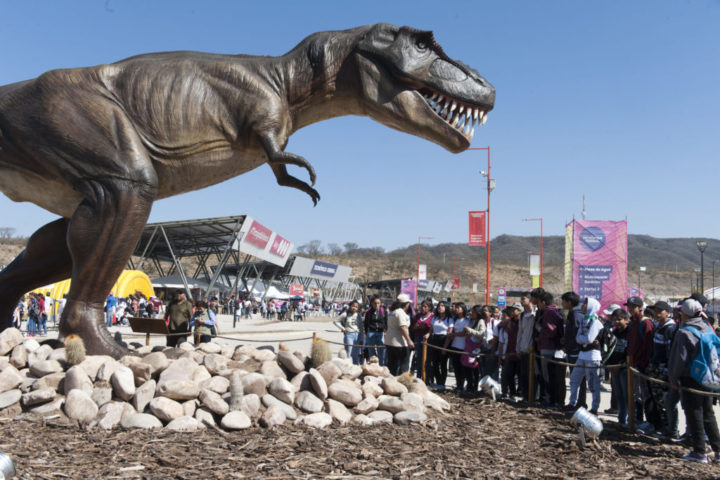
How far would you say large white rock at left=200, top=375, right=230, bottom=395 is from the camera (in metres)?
5.22

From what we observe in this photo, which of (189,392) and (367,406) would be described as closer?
(189,392)

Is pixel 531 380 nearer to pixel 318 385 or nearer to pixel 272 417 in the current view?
pixel 318 385

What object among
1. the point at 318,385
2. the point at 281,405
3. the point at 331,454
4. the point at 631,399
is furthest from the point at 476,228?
the point at 331,454

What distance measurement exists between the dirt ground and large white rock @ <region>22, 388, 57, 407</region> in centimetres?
20

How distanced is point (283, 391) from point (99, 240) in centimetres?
213

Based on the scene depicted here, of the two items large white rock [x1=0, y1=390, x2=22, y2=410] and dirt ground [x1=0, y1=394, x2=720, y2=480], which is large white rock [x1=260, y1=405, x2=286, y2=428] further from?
large white rock [x1=0, y1=390, x2=22, y2=410]

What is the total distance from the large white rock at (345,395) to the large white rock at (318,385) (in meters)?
0.08

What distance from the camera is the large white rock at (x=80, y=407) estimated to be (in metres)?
4.68

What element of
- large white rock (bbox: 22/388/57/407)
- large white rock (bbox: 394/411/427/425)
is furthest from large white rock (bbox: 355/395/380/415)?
large white rock (bbox: 22/388/57/407)

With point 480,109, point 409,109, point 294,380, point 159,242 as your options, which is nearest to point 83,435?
point 294,380

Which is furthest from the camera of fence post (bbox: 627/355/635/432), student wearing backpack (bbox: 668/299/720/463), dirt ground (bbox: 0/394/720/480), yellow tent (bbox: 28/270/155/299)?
yellow tent (bbox: 28/270/155/299)

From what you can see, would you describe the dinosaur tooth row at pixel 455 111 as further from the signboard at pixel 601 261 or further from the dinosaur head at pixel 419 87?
the signboard at pixel 601 261

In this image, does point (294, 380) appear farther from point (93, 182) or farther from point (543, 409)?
point (543, 409)

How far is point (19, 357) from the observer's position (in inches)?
214
